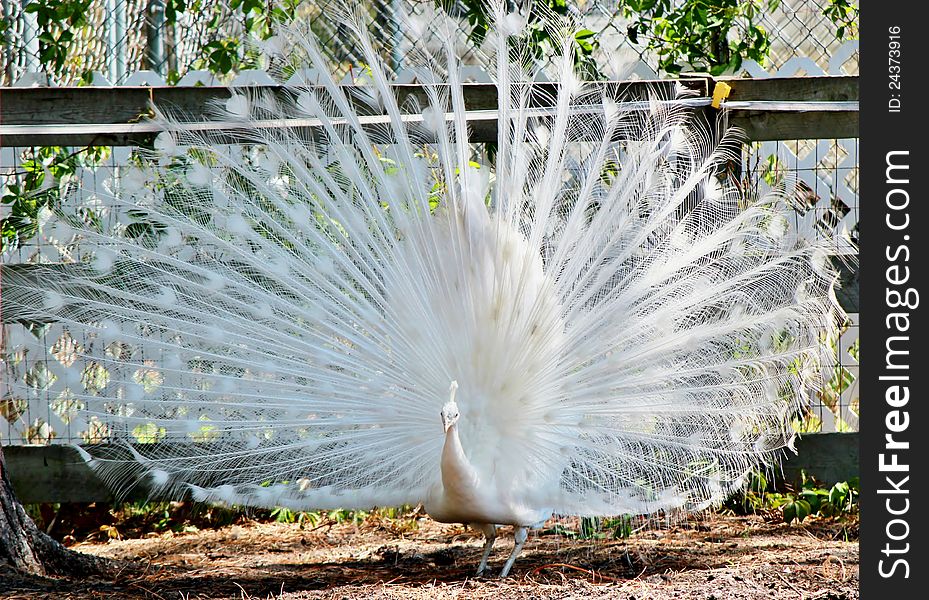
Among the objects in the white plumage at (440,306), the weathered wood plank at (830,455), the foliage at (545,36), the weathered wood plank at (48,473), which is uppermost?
the foliage at (545,36)

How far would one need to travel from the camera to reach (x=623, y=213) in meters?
3.84

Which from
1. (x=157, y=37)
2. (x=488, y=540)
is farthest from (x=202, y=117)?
(x=157, y=37)

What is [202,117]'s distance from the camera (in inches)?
162

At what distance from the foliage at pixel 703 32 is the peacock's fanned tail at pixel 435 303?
1128 mm

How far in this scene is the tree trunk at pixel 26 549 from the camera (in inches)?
136

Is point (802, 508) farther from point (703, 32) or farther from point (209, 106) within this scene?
point (209, 106)

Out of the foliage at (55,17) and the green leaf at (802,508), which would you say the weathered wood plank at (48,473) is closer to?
the foliage at (55,17)

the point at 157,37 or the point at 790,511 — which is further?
the point at 157,37

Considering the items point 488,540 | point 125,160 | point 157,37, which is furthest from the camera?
point 157,37

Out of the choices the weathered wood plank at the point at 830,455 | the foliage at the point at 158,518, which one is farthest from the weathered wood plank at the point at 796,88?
the foliage at the point at 158,518

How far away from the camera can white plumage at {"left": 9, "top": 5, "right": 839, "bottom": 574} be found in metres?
3.69

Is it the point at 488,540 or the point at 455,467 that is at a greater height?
the point at 455,467

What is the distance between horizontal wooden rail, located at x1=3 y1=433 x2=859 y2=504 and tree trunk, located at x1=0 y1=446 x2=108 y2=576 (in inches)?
27.6

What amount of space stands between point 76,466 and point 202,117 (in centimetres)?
165
